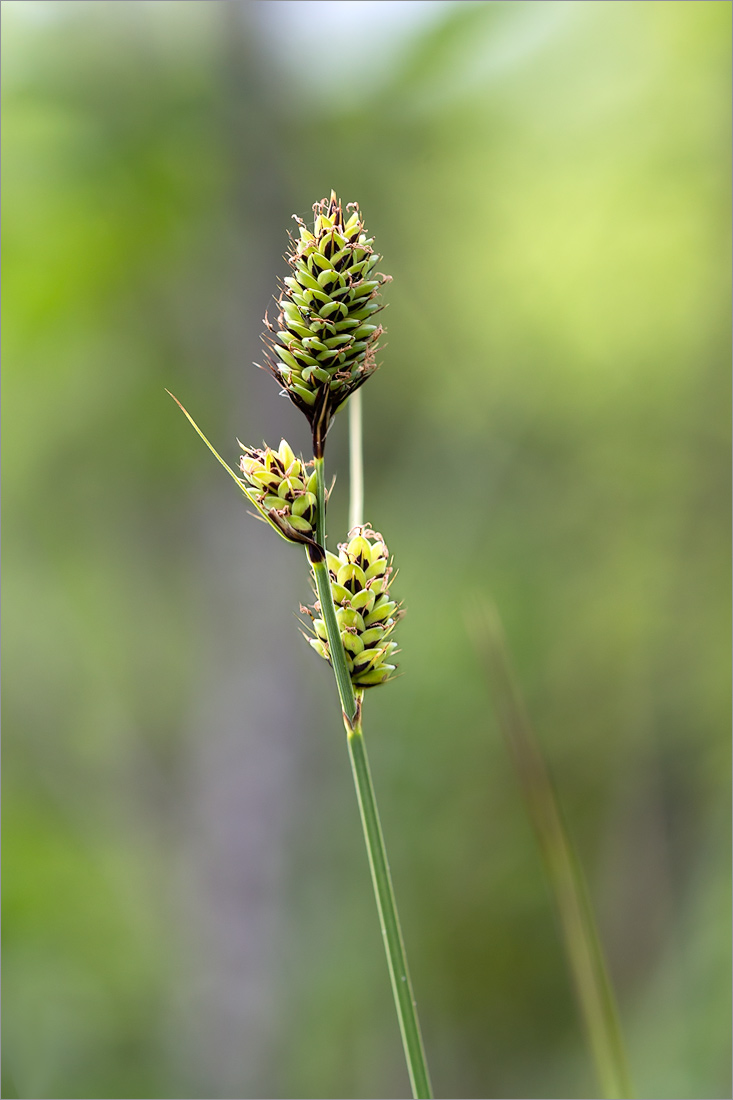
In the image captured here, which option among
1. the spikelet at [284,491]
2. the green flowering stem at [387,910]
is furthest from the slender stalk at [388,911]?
the spikelet at [284,491]

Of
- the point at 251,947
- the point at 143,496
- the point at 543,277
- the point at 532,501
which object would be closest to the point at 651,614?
the point at 532,501

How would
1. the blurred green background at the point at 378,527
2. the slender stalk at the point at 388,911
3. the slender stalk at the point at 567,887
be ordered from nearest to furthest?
the slender stalk at the point at 388,911 → the slender stalk at the point at 567,887 → the blurred green background at the point at 378,527

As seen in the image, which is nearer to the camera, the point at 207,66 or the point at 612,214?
the point at 207,66

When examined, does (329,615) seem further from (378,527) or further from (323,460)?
(378,527)

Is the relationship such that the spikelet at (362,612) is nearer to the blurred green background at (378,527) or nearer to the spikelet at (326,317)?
the spikelet at (326,317)

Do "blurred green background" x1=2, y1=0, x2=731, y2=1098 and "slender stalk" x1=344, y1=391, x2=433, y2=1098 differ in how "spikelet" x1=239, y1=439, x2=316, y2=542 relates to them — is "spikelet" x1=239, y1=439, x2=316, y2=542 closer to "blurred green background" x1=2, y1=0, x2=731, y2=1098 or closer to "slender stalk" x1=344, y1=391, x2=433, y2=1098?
"slender stalk" x1=344, y1=391, x2=433, y2=1098

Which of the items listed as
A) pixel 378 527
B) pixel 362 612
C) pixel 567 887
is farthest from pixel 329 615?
pixel 378 527

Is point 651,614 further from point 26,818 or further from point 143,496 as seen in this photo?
point 26,818
